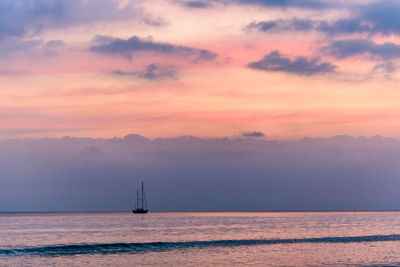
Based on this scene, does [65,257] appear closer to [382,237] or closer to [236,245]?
[236,245]

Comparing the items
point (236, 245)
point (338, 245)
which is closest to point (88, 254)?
point (236, 245)

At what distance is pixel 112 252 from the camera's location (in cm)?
5434

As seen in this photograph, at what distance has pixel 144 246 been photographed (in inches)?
2386

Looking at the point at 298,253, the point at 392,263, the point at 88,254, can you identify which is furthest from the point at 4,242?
the point at 392,263

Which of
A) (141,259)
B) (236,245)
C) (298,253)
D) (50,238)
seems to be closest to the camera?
(141,259)

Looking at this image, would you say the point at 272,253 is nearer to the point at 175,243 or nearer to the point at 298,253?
the point at 298,253

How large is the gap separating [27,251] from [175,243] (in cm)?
1677

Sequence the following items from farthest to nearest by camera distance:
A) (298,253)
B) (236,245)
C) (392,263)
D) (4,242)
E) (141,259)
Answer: (4,242) < (236,245) < (298,253) < (141,259) < (392,263)

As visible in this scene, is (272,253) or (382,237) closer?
(272,253)

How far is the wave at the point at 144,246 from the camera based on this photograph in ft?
178

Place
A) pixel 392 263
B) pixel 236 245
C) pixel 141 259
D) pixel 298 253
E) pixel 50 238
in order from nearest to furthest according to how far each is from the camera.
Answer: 1. pixel 392 263
2. pixel 141 259
3. pixel 298 253
4. pixel 236 245
5. pixel 50 238

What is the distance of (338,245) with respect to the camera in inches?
2394

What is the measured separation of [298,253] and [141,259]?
14995mm

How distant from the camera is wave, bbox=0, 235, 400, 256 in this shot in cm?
5428
